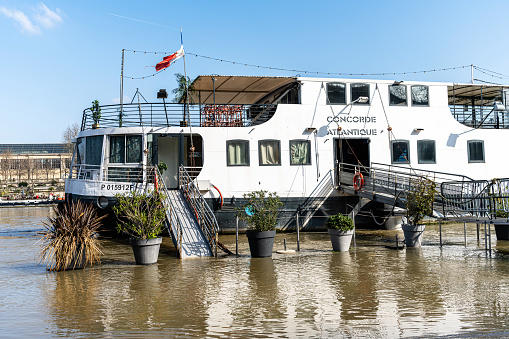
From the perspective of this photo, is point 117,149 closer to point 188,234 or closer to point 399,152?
point 188,234

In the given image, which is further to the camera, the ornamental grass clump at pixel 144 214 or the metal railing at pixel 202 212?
the metal railing at pixel 202 212

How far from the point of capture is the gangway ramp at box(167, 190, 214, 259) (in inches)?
503

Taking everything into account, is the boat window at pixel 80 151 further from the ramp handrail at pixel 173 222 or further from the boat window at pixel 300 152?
the boat window at pixel 300 152

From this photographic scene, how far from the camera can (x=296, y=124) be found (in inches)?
750

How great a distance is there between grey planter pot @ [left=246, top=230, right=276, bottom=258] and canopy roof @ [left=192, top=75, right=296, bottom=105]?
8163 mm

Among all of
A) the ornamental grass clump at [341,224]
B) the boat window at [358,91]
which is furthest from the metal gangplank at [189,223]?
the boat window at [358,91]

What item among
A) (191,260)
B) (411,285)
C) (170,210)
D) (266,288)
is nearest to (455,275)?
(411,285)

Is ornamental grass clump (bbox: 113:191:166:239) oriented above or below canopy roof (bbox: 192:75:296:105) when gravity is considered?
below

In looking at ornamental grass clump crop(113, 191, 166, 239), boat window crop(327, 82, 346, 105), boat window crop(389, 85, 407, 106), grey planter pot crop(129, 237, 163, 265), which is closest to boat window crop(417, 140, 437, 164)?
boat window crop(389, 85, 407, 106)

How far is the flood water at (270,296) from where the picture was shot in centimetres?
614

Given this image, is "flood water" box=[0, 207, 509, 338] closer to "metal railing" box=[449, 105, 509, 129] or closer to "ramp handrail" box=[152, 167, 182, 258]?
"ramp handrail" box=[152, 167, 182, 258]

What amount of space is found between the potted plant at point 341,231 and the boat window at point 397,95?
29.3 feet

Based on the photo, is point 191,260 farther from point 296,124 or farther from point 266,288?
point 296,124

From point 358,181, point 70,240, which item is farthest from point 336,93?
point 70,240
